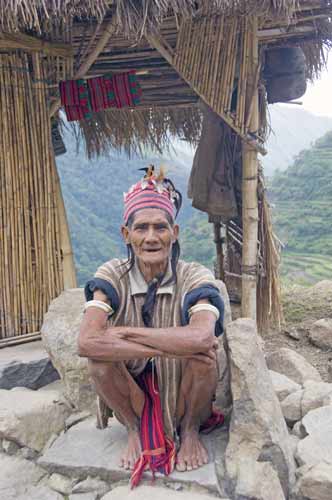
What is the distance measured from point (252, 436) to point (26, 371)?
5.24ft

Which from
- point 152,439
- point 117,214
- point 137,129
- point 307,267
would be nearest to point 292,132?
point 117,214

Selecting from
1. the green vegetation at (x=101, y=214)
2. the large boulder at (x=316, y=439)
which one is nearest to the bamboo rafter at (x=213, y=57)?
the large boulder at (x=316, y=439)

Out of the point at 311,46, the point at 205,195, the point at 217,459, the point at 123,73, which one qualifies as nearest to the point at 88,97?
the point at 123,73

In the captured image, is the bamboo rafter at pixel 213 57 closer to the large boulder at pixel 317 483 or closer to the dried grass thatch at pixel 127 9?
the dried grass thatch at pixel 127 9

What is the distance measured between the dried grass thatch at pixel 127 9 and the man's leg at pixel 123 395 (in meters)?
2.27

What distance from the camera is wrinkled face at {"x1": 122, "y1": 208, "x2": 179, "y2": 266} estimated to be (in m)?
2.12

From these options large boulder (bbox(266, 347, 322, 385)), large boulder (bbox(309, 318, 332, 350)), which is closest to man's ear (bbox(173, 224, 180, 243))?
large boulder (bbox(266, 347, 322, 385))

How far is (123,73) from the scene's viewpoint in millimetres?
4324

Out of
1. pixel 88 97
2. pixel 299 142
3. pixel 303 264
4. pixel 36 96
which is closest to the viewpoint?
pixel 36 96

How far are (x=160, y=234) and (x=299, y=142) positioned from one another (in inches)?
1527

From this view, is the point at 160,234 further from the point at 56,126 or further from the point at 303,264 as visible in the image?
the point at 303,264

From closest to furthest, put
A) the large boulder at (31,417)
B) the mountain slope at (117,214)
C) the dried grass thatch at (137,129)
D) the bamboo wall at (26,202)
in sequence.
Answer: the large boulder at (31,417), the bamboo wall at (26,202), the dried grass thatch at (137,129), the mountain slope at (117,214)

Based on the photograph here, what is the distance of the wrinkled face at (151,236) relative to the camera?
2.12m

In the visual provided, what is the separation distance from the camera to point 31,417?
2.55 meters
